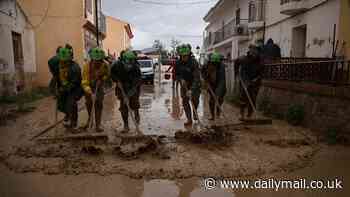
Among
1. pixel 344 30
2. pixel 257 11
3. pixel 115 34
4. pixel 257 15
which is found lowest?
pixel 344 30

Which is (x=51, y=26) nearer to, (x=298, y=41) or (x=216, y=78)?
(x=298, y=41)

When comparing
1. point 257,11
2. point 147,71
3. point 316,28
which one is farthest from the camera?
point 147,71

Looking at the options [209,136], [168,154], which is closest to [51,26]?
[209,136]

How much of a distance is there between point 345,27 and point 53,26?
47.6 ft

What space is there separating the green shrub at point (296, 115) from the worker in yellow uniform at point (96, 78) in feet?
14.1

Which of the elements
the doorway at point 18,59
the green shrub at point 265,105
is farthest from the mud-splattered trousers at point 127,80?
the doorway at point 18,59

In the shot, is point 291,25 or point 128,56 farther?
point 291,25

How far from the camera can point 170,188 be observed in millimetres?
3754

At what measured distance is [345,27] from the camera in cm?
829

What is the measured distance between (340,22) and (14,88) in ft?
37.0

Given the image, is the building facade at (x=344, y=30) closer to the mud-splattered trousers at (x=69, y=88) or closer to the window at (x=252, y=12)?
the mud-splattered trousers at (x=69, y=88)

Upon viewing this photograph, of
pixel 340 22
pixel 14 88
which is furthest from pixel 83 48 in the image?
pixel 340 22

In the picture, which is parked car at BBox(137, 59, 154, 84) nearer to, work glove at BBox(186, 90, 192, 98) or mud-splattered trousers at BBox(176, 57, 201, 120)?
mud-splattered trousers at BBox(176, 57, 201, 120)

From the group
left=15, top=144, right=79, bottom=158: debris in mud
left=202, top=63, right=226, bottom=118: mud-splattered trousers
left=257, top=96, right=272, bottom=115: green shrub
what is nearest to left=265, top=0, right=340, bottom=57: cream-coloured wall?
left=257, top=96, right=272, bottom=115: green shrub
